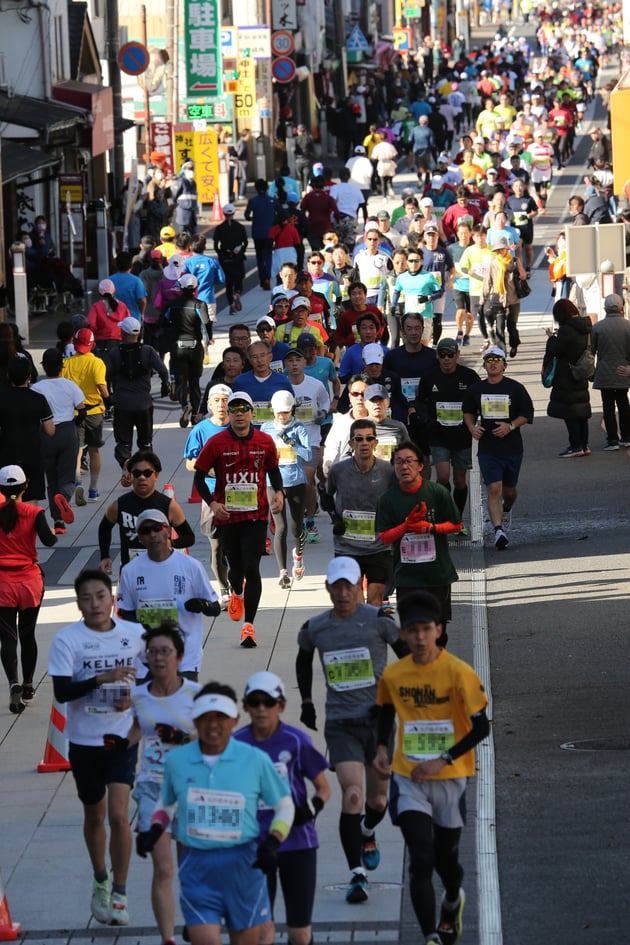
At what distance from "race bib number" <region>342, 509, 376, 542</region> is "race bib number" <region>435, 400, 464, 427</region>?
407cm

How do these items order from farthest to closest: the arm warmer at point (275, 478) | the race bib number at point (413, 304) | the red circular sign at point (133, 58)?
1. the red circular sign at point (133, 58)
2. the race bib number at point (413, 304)
3. the arm warmer at point (275, 478)

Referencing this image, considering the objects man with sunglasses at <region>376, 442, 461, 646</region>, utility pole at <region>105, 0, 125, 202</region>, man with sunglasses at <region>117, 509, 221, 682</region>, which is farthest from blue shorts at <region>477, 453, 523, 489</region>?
utility pole at <region>105, 0, 125, 202</region>

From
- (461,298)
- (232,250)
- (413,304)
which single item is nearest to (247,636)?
(413,304)

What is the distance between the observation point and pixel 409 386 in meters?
17.6

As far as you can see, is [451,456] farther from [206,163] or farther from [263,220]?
[206,163]

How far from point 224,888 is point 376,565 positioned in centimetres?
549

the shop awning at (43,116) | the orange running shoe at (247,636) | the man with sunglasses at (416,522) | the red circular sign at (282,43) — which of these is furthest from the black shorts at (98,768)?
the red circular sign at (282,43)

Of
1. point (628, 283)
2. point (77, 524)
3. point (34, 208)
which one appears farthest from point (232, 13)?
point (77, 524)

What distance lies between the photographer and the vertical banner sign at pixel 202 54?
4491 centimetres

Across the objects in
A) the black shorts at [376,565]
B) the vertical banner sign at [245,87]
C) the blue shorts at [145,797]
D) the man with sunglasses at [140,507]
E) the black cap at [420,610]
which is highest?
the vertical banner sign at [245,87]

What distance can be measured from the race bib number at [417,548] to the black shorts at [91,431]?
749 centimetres

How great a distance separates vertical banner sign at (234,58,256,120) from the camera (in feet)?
162

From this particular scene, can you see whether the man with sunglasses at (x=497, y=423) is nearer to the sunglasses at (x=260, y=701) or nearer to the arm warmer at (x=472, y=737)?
the arm warmer at (x=472, y=737)

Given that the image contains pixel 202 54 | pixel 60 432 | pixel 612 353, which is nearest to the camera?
pixel 60 432
